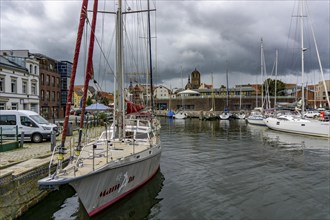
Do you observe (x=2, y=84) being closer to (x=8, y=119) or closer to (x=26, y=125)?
(x=8, y=119)

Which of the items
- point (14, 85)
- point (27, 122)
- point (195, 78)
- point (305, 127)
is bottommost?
point (305, 127)

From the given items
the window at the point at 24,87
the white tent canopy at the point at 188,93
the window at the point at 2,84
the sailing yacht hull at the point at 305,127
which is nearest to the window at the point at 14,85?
the window at the point at 24,87

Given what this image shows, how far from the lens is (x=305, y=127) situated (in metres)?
34.2

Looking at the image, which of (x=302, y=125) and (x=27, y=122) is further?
(x=302, y=125)

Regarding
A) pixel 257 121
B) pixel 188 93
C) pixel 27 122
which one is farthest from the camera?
pixel 188 93

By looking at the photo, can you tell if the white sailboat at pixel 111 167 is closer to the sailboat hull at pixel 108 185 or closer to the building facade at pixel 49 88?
the sailboat hull at pixel 108 185

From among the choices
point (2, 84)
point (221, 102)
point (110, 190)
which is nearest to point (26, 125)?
point (110, 190)

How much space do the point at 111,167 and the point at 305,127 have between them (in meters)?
31.5

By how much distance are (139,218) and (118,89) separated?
19.9ft

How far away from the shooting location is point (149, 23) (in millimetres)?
25516

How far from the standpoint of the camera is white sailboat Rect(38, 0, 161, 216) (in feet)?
28.5

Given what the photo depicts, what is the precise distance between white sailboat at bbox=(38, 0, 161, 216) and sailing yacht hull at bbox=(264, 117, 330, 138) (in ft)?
85.4

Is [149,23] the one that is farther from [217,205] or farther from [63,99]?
[63,99]

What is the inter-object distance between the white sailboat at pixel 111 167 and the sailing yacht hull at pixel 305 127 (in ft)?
85.4
